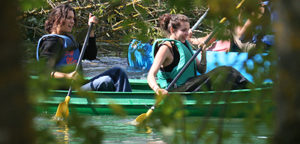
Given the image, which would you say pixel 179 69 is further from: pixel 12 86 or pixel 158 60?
pixel 12 86

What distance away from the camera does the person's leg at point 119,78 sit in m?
5.07

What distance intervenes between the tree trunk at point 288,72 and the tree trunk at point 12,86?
360 millimetres

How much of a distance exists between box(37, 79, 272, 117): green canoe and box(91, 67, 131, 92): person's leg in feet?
0.66

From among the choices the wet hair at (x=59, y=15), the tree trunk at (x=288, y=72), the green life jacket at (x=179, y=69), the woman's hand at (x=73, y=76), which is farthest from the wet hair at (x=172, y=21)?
the tree trunk at (x=288, y=72)

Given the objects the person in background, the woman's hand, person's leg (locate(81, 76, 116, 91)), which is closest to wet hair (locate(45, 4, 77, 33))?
the person in background

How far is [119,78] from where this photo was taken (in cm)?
517

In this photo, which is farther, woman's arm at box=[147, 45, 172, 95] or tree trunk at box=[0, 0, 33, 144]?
woman's arm at box=[147, 45, 172, 95]

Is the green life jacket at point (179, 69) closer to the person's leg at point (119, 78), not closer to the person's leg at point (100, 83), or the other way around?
the person's leg at point (119, 78)

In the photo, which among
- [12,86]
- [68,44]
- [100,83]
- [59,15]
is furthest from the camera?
[100,83]

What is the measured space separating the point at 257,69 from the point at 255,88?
0.12 m

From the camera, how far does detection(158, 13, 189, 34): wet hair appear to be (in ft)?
15.3

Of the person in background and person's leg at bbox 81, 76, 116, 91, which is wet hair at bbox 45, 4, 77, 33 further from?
person's leg at bbox 81, 76, 116, 91

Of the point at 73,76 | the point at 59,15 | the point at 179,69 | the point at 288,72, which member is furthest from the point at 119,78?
the point at 288,72

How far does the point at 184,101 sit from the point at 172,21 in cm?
287
